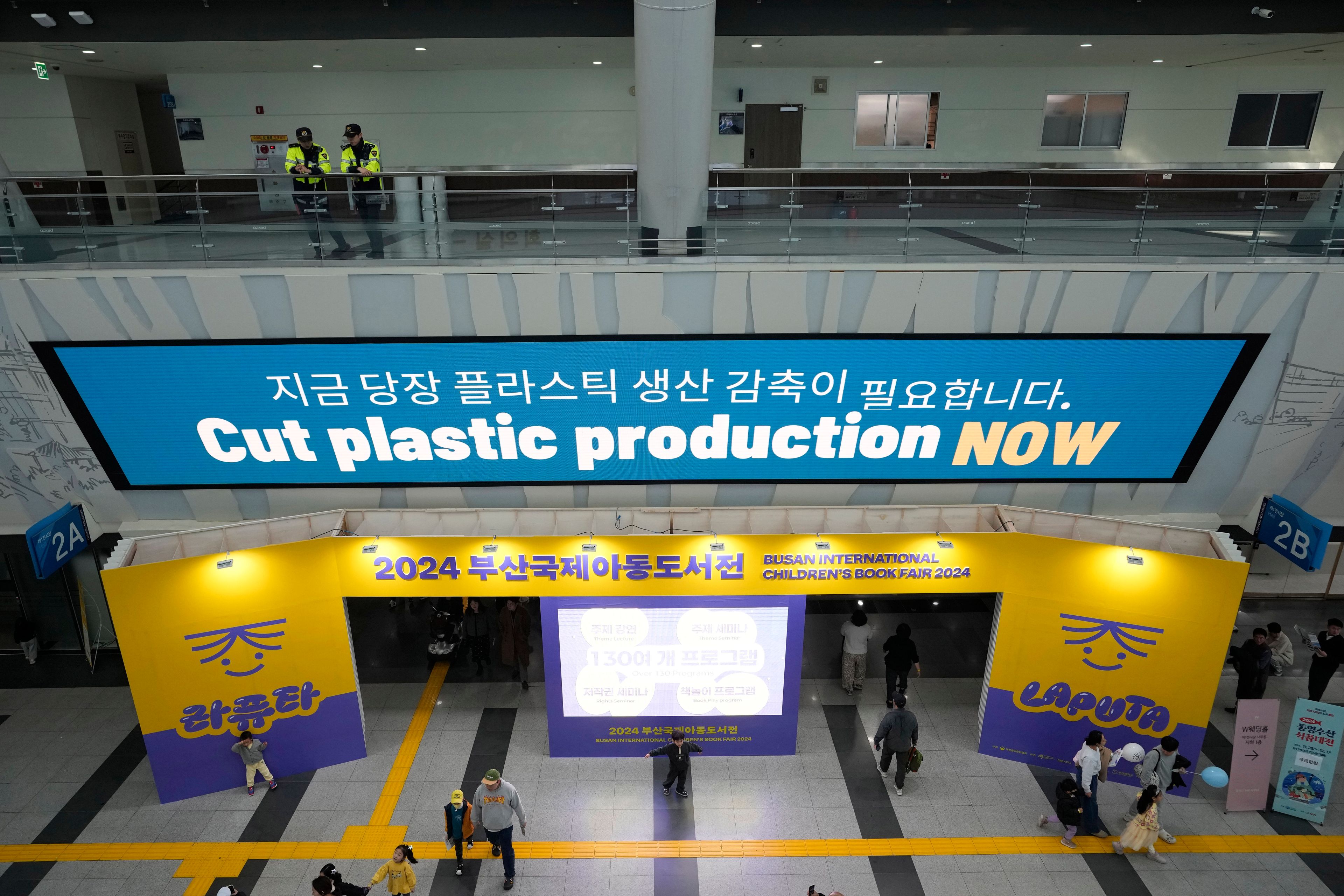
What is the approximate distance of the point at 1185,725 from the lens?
7.95 m

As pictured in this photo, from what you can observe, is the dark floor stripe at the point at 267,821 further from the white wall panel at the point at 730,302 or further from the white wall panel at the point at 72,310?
the white wall panel at the point at 730,302

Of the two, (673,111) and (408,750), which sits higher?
(673,111)

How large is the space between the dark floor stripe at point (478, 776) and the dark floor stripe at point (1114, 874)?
17.7 ft

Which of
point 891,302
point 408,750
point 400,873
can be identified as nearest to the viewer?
point 400,873

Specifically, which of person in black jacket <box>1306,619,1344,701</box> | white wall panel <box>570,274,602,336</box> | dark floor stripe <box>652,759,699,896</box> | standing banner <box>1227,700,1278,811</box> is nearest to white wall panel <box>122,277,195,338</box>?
white wall panel <box>570,274,602,336</box>

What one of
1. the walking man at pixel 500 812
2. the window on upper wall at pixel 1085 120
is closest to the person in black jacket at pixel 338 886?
the walking man at pixel 500 812

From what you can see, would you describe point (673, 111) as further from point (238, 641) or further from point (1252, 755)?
point (1252, 755)

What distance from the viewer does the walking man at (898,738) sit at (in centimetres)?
777

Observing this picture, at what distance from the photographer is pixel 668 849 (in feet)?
23.9

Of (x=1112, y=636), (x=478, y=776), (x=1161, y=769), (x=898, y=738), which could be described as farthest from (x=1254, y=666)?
(x=478, y=776)

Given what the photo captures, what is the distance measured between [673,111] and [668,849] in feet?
23.4

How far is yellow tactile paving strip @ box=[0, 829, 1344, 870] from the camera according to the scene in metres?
7.18

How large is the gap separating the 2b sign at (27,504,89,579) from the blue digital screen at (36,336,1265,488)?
71 cm

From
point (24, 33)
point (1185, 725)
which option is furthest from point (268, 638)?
point (1185, 725)
